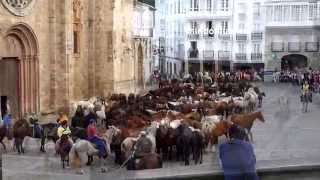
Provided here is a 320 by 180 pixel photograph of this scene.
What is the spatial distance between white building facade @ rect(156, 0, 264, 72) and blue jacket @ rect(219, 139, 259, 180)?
56583 millimetres

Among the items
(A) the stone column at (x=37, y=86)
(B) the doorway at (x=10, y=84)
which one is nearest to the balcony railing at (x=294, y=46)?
(A) the stone column at (x=37, y=86)

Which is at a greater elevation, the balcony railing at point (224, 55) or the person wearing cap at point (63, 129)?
the balcony railing at point (224, 55)

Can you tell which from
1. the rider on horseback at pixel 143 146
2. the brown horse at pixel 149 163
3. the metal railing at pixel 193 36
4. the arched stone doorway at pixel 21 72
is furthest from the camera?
the metal railing at pixel 193 36

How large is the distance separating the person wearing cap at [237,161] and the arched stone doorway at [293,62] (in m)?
56.2

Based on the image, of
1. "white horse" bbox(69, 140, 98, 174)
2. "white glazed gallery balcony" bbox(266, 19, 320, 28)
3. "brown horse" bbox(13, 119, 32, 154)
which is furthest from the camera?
"white glazed gallery balcony" bbox(266, 19, 320, 28)

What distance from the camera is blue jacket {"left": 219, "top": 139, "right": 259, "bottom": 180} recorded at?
673cm

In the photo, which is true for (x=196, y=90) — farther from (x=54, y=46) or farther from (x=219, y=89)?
(x=54, y=46)

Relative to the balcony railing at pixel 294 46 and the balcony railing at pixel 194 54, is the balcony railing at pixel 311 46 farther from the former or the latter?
the balcony railing at pixel 194 54

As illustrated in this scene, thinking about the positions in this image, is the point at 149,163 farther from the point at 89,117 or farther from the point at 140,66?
the point at 140,66

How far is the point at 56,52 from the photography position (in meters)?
28.3

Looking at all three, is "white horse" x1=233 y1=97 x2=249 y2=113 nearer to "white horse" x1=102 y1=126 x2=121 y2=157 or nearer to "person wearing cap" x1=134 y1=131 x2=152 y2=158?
"white horse" x1=102 y1=126 x2=121 y2=157

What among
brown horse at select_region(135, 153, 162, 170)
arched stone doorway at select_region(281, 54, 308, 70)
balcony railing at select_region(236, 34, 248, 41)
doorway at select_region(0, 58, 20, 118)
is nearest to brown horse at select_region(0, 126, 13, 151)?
doorway at select_region(0, 58, 20, 118)

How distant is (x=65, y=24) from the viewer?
1117 inches

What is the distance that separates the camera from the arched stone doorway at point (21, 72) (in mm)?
26062
